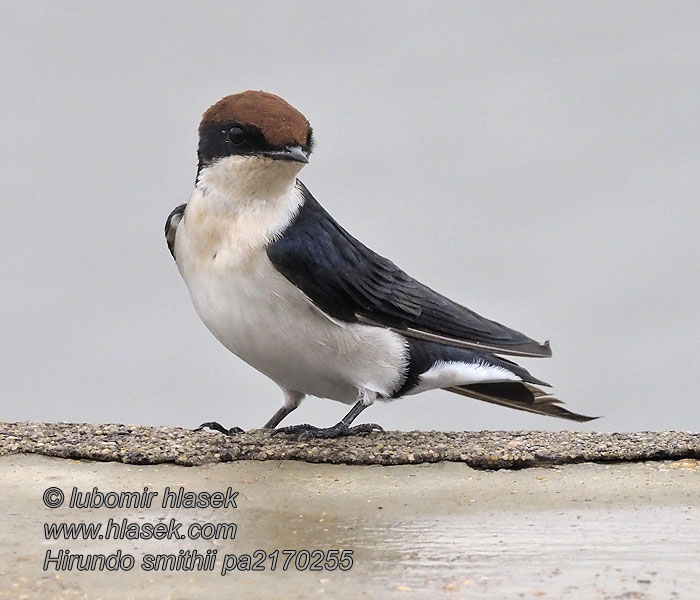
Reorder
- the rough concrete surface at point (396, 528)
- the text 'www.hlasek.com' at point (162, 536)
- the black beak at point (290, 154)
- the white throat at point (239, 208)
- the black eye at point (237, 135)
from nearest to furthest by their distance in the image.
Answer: the rough concrete surface at point (396, 528) → the text 'www.hlasek.com' at point (162, 536) → the black beak at point (290, 154) → the black eye at point (237, 135) → the white throat at point (239, 208)

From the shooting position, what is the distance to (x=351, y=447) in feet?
19.6

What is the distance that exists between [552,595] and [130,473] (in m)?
2.18

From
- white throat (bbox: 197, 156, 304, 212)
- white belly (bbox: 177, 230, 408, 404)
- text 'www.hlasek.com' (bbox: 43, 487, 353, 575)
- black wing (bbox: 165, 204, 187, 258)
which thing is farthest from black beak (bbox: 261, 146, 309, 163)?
text 'www.hlasek.com' (bbox: 43, 487, 353, 575)

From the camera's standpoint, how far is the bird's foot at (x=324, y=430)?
20.0ft

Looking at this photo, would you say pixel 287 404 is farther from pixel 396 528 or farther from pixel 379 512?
pixel 396 528

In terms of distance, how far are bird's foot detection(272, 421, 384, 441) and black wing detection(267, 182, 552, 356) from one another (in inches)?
19.5

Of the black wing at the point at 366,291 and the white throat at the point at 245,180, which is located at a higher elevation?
the white throat at the point at 245,180

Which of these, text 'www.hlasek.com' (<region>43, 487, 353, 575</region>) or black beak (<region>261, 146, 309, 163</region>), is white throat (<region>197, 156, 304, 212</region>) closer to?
black beak (<region>261, 146, 309, 163</region>)

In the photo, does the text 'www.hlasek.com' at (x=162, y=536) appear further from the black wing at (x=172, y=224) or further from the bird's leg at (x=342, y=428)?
the black wing at (x=172, y=224)

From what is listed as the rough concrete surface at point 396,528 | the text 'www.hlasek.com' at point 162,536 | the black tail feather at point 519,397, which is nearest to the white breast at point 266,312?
the rough concrete surface at point 396,528

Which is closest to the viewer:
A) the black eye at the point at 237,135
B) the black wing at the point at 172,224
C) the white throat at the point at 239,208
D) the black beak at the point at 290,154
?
the black beak at the point at 290,154

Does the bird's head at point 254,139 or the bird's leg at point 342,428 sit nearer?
the bird's head at point 254,139

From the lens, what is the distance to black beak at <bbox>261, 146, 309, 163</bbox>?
5590 millimetres

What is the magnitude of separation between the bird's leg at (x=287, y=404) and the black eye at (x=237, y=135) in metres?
1.43
